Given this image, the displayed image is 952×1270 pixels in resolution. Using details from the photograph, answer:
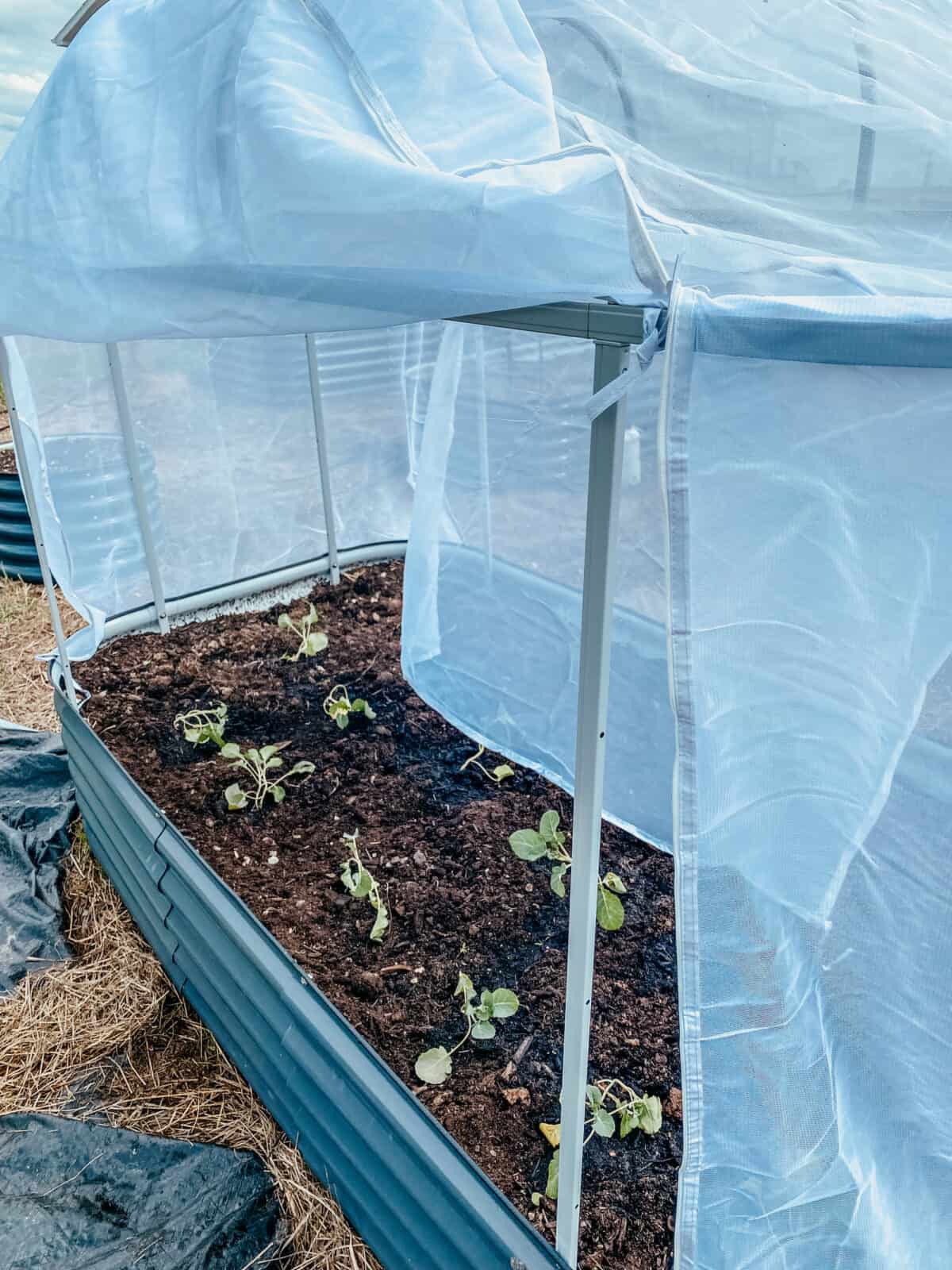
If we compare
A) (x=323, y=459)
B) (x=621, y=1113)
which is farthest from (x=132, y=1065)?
(x=323, y=459)

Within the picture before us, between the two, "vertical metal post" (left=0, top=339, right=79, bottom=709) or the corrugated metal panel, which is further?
the corrugated metal panel

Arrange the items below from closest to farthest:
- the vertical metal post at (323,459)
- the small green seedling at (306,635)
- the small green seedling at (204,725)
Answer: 1. the small green seedling at (204,725)
2. the small green seedling at (306,635)
3. the vertical metal post at (323,459)

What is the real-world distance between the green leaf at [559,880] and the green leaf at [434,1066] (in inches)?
18.5

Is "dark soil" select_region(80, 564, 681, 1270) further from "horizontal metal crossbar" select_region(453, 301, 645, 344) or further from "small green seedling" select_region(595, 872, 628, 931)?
"horizontal metal crossbar" select_region(453, 301, 645, 344)

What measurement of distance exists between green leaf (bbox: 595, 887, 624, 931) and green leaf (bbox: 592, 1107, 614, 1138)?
1.21 ft

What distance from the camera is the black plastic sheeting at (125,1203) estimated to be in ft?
4.83

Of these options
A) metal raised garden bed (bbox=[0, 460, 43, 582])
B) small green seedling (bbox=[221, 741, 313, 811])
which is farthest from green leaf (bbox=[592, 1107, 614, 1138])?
metal raised garden bed (bbox=[0, 460, 43, 582])

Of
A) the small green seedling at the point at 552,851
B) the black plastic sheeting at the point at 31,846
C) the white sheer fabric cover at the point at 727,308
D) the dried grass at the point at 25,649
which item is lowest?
the dried grass at the point at 25,649

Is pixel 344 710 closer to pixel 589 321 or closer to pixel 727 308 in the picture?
pixel 589 321

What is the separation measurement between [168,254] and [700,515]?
810mm

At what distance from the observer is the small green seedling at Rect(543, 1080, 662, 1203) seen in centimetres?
148

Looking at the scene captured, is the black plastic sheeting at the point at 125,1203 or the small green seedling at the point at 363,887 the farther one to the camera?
the small green seedling at the point at 363,887

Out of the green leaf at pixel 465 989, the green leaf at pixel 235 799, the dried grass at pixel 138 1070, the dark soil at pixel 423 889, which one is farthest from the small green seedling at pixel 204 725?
the green leaf at pixel 465 989

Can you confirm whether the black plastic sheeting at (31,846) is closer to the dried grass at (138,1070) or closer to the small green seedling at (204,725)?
the dried grass at (138,1070)
